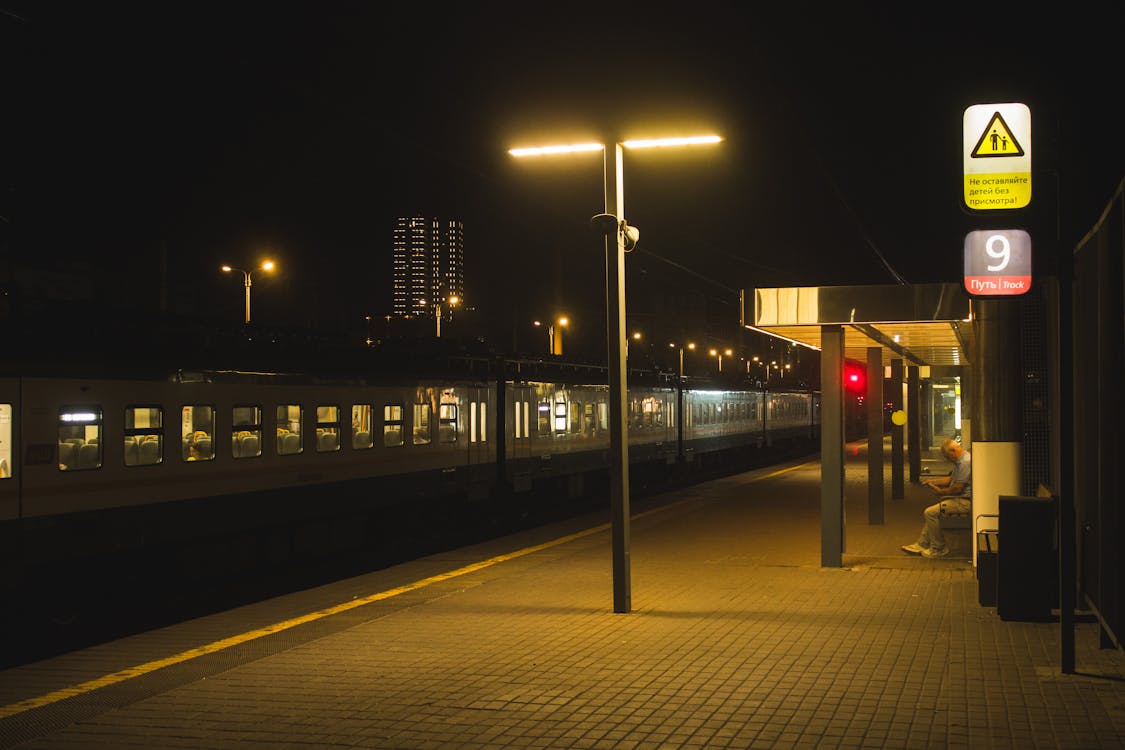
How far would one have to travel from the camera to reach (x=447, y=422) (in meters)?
19.4

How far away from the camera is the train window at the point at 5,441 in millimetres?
10297

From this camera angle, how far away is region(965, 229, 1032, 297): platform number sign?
812 cm

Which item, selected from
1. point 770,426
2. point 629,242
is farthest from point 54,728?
point 770,426

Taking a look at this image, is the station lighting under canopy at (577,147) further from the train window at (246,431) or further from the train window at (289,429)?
the train window at (289,429)

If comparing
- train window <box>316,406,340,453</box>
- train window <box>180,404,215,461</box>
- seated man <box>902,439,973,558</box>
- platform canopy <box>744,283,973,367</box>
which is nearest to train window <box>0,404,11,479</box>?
train window <box>180,404,215,461</box>

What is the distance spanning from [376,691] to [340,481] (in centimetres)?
888

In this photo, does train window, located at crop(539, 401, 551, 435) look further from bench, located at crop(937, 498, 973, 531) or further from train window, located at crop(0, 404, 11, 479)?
train window, located at crop(0, 404, 11, 479)

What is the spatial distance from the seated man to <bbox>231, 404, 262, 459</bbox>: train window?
8.06 m

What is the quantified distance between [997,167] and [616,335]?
11.7 feet

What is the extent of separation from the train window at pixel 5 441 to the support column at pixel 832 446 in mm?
8156

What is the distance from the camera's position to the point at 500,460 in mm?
21406

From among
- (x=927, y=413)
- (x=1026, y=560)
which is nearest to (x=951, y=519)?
(x=1026, y=560)

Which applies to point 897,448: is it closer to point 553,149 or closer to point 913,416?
point 913,416

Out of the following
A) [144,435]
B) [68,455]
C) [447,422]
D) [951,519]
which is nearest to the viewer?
[68,455]
